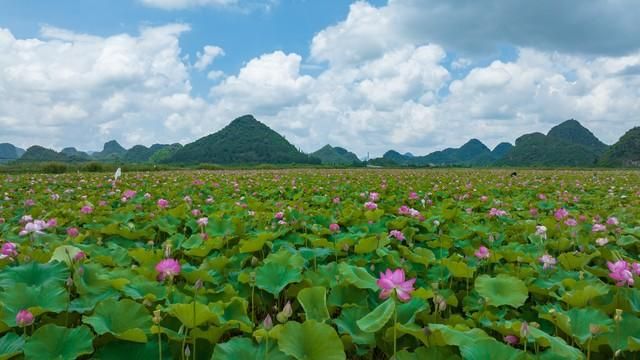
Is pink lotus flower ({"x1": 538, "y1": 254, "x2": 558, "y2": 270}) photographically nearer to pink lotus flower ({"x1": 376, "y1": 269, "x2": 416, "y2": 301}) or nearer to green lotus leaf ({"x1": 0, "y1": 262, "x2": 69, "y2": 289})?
pink lotus flower ({"x1": 376, "y1": 269, "x2": 416, "y2": 301})

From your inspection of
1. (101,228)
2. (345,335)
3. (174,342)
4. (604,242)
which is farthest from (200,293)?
(604,242)

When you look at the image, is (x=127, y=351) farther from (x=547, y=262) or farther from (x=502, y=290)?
(x=547, y=262)

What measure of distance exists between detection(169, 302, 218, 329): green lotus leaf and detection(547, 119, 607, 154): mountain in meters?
164

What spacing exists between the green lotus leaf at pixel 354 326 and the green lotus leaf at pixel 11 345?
964 millimetres

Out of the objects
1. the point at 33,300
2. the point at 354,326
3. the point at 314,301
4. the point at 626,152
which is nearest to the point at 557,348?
the point at 354,326

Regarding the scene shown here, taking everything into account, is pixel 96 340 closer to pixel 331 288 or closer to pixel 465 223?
pixel 331 288

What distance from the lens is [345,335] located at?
1.52 metres

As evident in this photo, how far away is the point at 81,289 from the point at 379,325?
1.15 m

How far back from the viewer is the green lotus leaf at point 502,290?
180cm

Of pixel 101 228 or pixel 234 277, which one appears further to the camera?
pixel 101 228

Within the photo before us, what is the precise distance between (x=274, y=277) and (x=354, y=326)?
48 cm

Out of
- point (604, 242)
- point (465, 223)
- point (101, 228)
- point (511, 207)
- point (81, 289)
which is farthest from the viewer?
point (511, 207)

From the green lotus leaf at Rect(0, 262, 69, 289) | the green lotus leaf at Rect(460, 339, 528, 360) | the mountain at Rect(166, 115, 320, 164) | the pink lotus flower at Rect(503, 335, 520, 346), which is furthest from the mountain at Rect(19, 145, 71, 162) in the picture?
the green lotus leaf at Rect(460, 339, 528, 360)

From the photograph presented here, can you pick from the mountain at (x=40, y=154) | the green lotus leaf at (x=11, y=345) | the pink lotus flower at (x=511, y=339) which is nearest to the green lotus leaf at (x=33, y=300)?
the green lotus leaf at (x=11, y=345)
